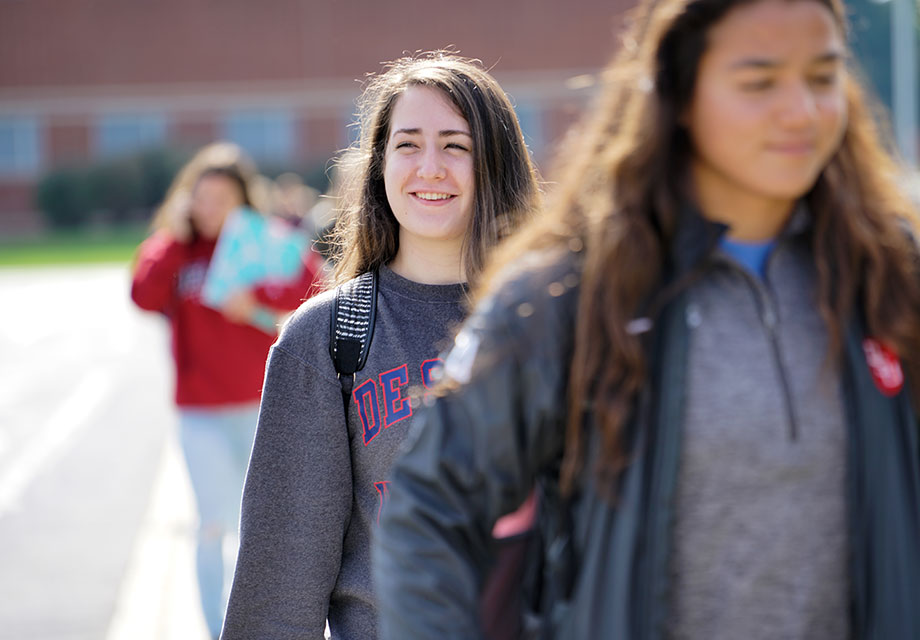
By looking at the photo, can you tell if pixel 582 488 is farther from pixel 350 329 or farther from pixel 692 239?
pixel 350 329

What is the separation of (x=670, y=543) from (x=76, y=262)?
1051 inches

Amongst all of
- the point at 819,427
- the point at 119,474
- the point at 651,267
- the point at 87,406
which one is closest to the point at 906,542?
the point at 819,427

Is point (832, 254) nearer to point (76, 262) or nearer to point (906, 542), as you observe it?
point (906, 542)

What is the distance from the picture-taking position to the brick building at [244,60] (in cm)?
3975

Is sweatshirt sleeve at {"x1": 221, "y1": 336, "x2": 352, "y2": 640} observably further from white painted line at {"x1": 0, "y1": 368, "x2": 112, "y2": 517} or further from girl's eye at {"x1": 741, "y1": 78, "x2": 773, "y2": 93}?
white painted line at {"x1": 0, "y1": 368, "x2": 112, "y2": 517}

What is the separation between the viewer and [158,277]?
18.7 feet

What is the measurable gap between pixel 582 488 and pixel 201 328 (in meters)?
4.11

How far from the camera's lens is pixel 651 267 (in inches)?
65.3

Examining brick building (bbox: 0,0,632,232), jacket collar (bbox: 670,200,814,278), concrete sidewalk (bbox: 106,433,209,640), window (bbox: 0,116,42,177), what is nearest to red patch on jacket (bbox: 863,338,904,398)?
jacket collar (bbox: 670,200,814,278)

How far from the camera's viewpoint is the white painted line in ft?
26.0

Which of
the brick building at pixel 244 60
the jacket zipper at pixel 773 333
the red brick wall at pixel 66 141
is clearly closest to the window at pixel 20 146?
the brick building at pixel 244 60

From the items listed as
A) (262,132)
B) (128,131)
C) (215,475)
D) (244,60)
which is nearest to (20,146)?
(128,131)

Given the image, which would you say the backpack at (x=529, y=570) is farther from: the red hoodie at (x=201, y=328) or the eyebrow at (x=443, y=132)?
the red hoodie at (x=201, y=328)

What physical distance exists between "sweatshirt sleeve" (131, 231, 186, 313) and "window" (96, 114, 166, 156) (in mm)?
37121
